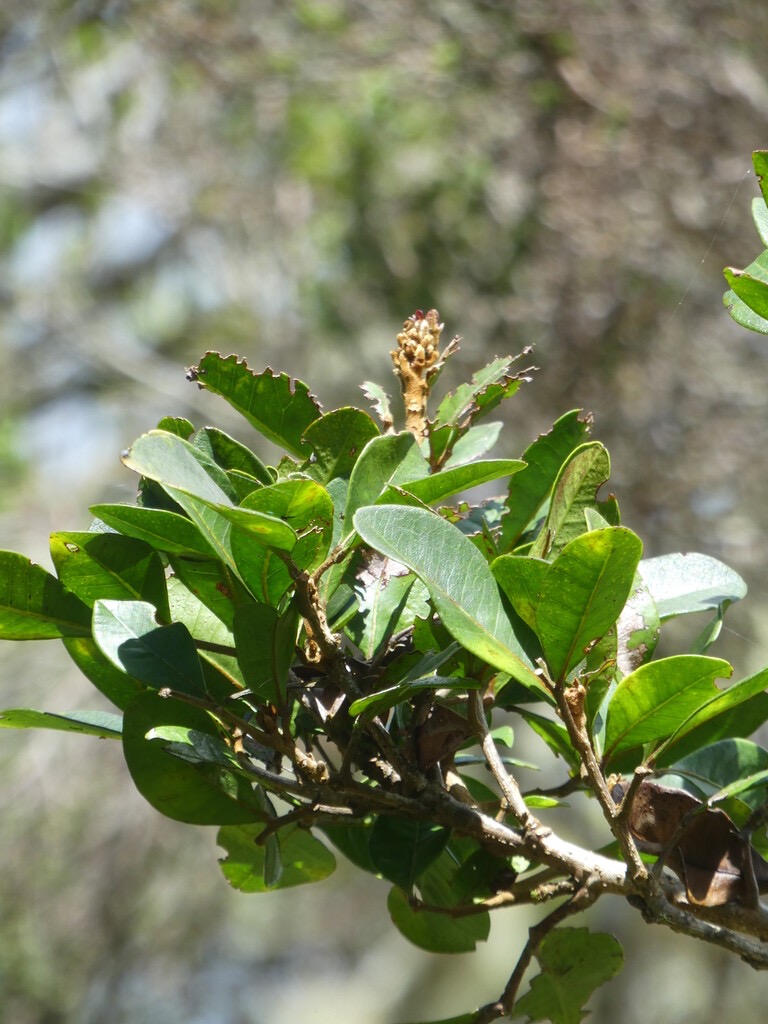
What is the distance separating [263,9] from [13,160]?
4.56 feet

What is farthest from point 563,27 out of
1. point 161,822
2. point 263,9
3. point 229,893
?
point 229,893

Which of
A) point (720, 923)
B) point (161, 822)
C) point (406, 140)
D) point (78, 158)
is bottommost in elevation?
point (161, 822)

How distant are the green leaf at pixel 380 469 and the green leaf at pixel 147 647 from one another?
0.09m

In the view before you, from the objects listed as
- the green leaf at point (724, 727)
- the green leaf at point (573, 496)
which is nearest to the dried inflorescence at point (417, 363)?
the green leaf at point (573, 496)

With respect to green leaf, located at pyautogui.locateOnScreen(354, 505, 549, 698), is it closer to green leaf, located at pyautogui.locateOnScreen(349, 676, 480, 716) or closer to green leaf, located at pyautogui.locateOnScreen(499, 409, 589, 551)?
green leaf, located at pyautogui.locateOnScreen(349, 676, 480, 716)

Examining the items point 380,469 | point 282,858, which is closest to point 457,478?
point 380,469

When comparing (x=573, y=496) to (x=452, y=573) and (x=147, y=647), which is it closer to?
(x=452, y=573)

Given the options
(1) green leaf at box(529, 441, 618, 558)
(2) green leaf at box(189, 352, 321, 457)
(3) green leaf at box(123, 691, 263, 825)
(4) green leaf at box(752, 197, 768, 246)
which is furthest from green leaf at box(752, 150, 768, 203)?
(3) green leaf at box(123, 691, 263, 825)

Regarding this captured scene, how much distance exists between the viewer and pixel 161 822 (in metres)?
3.64

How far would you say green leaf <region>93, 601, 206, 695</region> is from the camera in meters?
0.50

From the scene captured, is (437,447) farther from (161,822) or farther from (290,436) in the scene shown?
(161,822)

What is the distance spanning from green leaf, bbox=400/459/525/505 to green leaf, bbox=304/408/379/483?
4cm

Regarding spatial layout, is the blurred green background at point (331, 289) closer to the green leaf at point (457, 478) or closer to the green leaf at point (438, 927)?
the green leaf at point (438, 927)

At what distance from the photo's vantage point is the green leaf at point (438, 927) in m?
0.65
